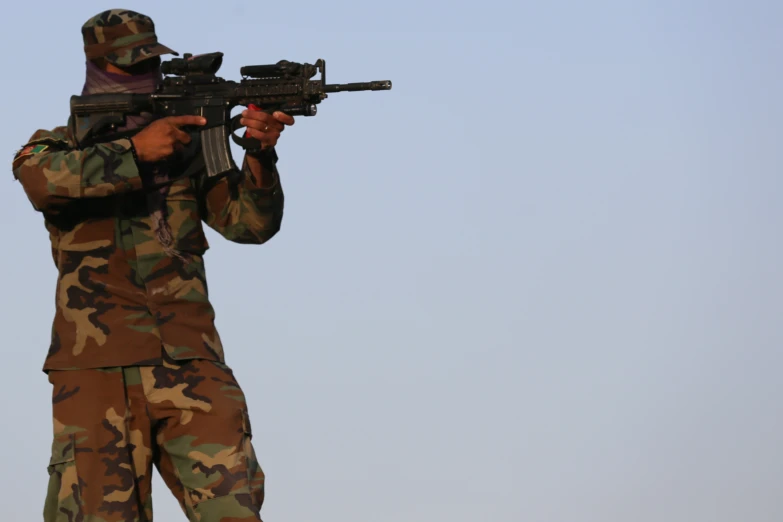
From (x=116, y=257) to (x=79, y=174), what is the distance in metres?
0.42

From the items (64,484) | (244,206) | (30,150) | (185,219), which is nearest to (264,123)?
(244,206)

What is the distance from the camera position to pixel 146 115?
17.2ft

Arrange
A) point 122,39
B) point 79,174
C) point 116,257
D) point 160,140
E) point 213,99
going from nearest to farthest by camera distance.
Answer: point 79,174
point 160,140
point 116,257
point 122,39
point 213,99

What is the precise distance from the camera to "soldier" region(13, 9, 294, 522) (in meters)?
4.80

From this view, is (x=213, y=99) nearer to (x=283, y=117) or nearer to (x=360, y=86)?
(x=283, y=117)

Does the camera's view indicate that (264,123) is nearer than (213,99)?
Yes

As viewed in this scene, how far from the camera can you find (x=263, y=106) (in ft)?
16.8

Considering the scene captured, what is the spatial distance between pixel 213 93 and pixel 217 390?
1266mm

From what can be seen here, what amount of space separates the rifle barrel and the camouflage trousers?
1262mm

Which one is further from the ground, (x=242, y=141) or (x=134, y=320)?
(x=242, y=141)

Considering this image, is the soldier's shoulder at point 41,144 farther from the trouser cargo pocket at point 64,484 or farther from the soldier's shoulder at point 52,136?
the trouser cargo pocket at point 64,484

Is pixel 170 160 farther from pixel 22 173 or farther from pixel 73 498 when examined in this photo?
pixel 73 498

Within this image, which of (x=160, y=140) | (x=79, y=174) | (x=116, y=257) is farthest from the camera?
(x=116, y=257)

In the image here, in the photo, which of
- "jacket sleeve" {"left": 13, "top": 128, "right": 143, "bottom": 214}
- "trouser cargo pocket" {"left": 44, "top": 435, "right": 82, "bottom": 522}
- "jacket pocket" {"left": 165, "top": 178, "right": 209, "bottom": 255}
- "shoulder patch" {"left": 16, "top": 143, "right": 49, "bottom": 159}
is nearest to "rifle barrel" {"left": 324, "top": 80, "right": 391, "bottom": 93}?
"jacket pocket" {"left": 165, "top": 178, "right": 209, "bottom": 255}
